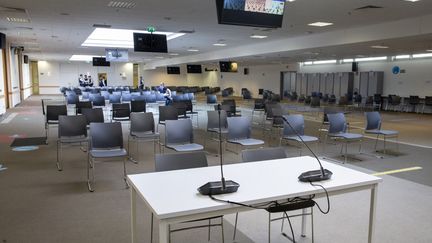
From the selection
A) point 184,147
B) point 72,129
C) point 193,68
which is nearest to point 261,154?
point 184,147

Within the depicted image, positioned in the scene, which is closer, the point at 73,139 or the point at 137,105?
the point at 73,139

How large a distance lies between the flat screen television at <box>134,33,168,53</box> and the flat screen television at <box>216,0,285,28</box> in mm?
6315

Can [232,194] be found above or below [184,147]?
above

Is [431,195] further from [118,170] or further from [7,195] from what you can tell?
[7,195]

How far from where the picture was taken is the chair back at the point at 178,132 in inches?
218

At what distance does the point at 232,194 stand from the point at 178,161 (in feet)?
3.11

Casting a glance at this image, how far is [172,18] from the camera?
9367 millimetres

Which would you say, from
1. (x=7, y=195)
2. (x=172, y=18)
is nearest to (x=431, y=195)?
(x=7, y=195)

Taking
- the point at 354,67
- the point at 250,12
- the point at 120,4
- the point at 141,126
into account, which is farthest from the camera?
the point at 354,67

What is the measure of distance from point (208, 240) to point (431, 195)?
10.6 feet

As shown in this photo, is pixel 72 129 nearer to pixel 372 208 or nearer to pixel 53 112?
pixel 53 112

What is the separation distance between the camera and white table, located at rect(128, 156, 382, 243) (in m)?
2.12

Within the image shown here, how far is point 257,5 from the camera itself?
4.12 m

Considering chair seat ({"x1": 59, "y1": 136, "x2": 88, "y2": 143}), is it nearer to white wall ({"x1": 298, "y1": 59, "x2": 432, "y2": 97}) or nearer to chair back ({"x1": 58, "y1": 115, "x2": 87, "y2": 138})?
chair back ({"x1": 58, "y1": 115, "x2": 87, "y2": 138})
